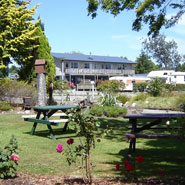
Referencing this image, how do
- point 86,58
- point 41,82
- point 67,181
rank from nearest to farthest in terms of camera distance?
point 67,181
point 41,82
point 86,58

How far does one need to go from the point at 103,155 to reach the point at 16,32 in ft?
49.7

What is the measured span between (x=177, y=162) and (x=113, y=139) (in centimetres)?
271

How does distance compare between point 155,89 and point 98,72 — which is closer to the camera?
point 155,89

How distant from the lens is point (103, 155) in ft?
20.9

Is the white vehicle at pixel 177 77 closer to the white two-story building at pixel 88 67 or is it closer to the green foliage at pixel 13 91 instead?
the white two-story building at pixel 88 67

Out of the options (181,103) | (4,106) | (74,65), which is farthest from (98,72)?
(4,106)

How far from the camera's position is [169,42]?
76875mm

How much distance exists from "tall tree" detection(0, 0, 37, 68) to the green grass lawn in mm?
10758

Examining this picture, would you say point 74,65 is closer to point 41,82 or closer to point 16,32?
point 16,32

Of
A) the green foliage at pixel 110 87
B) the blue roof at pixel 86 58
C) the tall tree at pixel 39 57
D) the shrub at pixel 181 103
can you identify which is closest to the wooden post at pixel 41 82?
the green foliage at pixel 110 87

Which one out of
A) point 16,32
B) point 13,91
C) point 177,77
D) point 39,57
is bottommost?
point 13,91

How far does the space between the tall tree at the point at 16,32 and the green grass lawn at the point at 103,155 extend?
10.8 meters

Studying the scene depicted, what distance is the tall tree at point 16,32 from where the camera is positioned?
63.1 ft

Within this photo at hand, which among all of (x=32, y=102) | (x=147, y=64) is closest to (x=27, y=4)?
(x=32, y=102)
